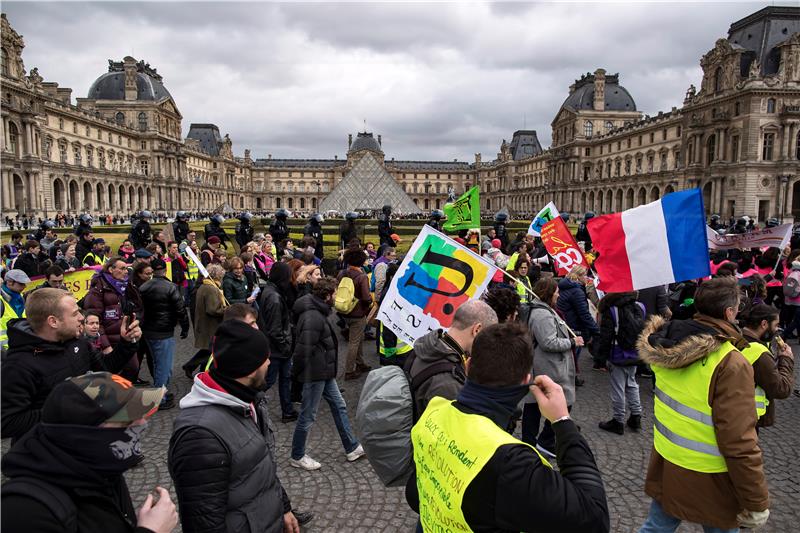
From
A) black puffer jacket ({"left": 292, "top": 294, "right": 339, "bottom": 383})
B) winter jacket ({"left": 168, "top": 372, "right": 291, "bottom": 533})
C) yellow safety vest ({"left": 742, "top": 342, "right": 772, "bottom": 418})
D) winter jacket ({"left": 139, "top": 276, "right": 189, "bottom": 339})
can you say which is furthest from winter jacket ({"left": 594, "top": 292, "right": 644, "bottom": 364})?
winter jacket ({"left": 139, "top": 276, "right": 189, "bottom": 339})

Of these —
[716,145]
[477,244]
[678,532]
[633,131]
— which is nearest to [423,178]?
[633,131]

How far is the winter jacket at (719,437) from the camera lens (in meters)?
2.43

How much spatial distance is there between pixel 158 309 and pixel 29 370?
2.80 m

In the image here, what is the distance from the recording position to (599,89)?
221 ft

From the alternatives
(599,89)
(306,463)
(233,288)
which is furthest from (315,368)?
(599,89)

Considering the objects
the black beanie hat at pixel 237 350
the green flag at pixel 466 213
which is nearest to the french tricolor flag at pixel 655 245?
the black beanie hat at pixel 237 350

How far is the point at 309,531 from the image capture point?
3.59 metres

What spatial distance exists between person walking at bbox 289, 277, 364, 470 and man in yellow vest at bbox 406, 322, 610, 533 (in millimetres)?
2470

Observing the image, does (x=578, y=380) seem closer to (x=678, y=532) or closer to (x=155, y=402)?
(x=678, y=532)

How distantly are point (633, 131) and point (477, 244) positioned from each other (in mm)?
55640

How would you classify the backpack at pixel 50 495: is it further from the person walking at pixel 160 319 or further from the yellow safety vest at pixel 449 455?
the person walking at pixel 160 319

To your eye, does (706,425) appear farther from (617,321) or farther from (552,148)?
(552,148)

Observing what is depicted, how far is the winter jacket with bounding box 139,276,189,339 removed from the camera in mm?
5512

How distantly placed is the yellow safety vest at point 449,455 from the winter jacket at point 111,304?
453cm
